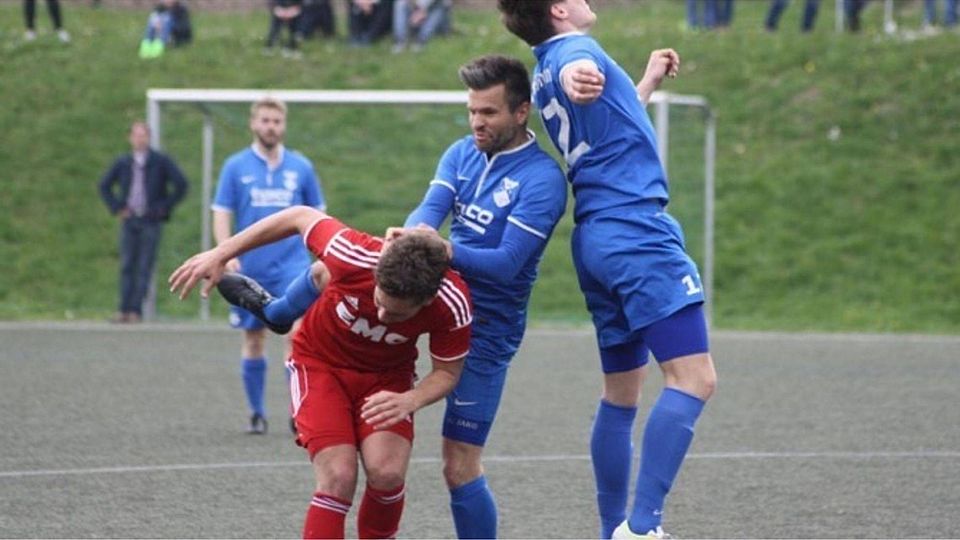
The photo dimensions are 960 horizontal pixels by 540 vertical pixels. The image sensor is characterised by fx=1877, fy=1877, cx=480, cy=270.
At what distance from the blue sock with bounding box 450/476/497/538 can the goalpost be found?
41.9 feet

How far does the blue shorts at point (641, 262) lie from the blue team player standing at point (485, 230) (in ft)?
0.65

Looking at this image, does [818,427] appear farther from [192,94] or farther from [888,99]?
[888,99]

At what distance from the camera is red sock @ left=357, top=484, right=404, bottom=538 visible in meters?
6.61

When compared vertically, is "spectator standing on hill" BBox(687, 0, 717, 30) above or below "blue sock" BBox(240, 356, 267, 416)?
below

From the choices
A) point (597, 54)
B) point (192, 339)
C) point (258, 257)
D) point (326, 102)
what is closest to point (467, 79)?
point (597, 54)

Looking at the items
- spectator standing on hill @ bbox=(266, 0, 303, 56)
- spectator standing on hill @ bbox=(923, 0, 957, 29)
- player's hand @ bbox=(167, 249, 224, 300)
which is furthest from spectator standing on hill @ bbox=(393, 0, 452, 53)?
player's hand @ bbox=(167, 249, 224, 300)

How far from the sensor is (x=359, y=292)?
647cm

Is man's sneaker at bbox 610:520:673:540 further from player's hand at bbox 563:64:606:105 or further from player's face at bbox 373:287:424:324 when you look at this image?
player's hand at bbox 563:64:606:105

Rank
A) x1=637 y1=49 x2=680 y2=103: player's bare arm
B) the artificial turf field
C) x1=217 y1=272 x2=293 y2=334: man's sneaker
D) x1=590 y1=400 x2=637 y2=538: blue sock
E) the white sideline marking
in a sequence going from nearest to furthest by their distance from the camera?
x1=217 y1=272 x2=293 y2=334: man's sneaker < x1=590 y1=400 x2=637 y2=538: blue sock < x1=637 y1=49 x2=680 y2=103: player's bare arm < the artificial turf field < the white sideline marking

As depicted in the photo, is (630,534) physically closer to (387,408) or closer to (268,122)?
(387,408)

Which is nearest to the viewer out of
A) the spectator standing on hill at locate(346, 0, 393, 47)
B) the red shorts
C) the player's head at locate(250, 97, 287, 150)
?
the red shorts

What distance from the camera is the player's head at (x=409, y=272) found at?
6.14 meters

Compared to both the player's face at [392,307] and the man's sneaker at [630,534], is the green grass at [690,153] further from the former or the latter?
the player's face at [392,307]

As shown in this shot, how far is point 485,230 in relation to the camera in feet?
22.6
